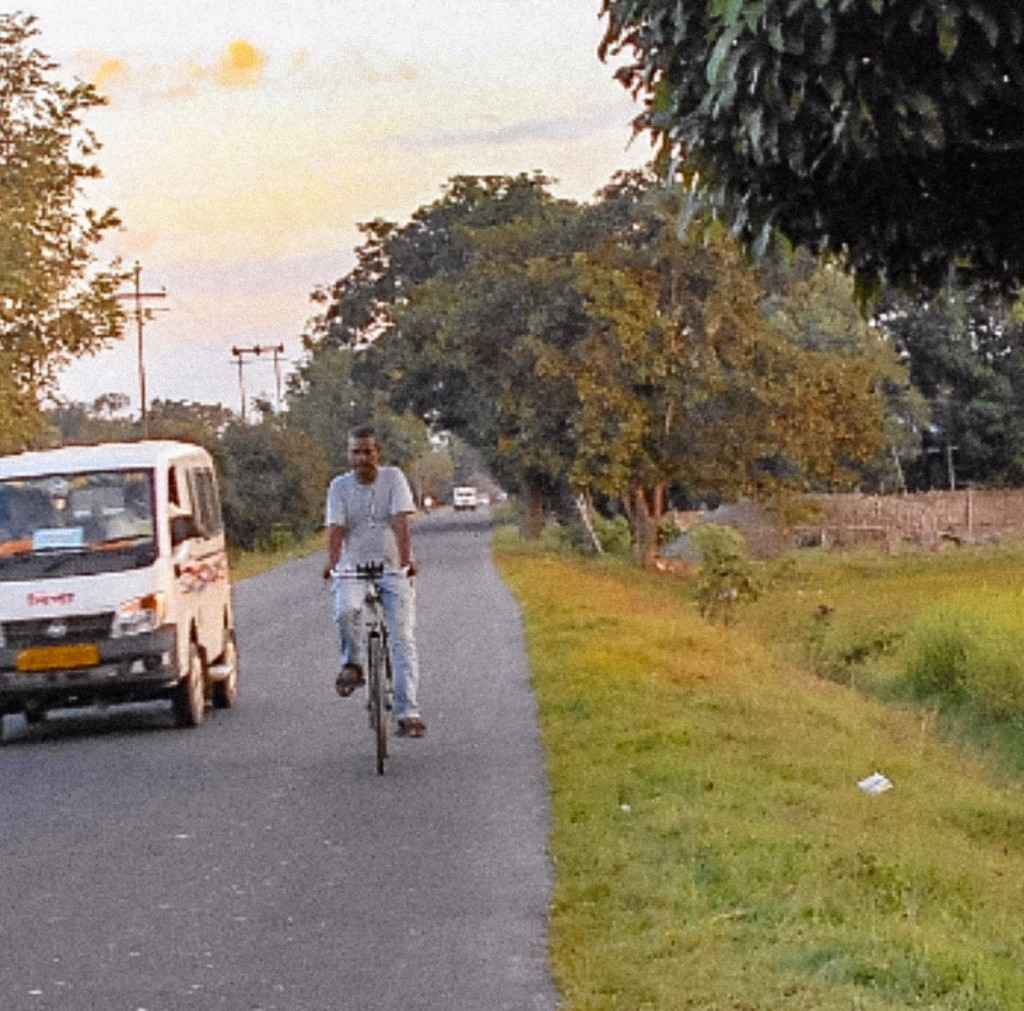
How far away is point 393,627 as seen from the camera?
46.8ft

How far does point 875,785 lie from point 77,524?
6264 millimetres

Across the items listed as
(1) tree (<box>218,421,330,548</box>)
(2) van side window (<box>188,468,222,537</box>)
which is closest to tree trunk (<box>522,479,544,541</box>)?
(1) tree (<box>218,421,330,548</box>)

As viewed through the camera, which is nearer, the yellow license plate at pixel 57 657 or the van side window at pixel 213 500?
the yellow license plate at pixel 57 657

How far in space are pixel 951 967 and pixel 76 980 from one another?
10.5 feet

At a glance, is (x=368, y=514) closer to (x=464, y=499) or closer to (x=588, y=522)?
(x=588, y=522)

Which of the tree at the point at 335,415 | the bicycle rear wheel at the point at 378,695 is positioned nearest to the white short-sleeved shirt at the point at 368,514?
the bicycle rear wheel at the point at 378,695

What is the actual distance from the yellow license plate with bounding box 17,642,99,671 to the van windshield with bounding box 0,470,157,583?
525 millimetres

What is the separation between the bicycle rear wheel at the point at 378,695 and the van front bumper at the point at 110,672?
106 inches

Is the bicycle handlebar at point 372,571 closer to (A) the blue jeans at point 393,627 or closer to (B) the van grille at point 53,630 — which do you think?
(A) the blue jeans at point 393,627

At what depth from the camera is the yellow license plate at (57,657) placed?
16.3 meters

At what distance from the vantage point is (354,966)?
875 centimetres

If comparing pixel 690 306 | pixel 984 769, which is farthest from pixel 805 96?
pixel 690 306

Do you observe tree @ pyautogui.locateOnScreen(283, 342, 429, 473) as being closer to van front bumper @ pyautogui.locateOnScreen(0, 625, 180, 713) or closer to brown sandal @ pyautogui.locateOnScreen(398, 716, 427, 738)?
van front bumper @ pyautogui.locateOnScreen(0, 625, 180, 713)

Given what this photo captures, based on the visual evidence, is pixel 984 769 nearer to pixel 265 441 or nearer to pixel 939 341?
pixel 939 341
